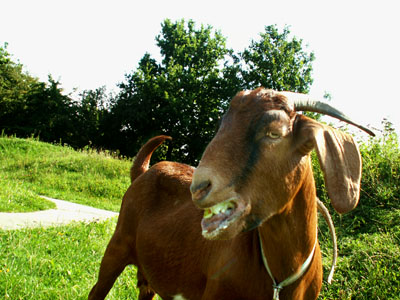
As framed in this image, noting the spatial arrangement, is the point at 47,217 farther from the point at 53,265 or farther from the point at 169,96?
the point at 169,96

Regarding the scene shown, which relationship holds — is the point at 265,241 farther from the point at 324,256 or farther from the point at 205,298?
the point at 324,256

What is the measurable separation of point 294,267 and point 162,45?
3618cm

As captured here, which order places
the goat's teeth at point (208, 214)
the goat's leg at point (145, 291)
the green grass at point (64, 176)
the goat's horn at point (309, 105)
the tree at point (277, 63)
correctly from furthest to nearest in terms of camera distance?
the tree at point (277, 63), the green grass at point (64, 176), the goat's leg at point (145, 291), the goat's horn at point (309, 105), the goat's teeth at point (208, 214)

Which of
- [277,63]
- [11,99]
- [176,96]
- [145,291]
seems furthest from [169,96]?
[145,291]

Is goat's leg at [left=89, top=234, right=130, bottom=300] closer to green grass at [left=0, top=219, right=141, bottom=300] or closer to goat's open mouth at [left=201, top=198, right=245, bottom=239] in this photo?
green grass at [left=0, top=219, right=141, bottom=300]

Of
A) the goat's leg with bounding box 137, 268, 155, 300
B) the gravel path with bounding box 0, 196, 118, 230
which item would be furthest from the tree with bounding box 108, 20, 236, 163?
the goat's leg with bounding box 137, 268, 155, 300

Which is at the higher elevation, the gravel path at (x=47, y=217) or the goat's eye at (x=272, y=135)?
the goat's eye at (x=272, y=135)

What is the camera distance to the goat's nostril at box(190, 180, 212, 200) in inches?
63.3

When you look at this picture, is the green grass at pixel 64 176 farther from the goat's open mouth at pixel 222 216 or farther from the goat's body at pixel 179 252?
the goat's open mouth at pixel 222 216

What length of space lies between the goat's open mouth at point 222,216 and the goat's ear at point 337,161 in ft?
1.51

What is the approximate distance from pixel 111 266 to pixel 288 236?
1984 millimetres

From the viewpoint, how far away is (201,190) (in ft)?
5.31

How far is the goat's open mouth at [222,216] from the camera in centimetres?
166

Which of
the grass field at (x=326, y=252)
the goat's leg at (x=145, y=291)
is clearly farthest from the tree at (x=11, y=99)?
the goat's leg at (x=145, y=291)
